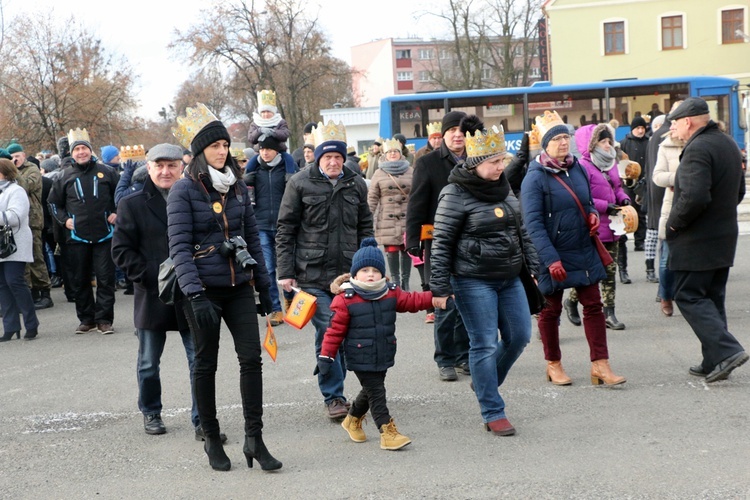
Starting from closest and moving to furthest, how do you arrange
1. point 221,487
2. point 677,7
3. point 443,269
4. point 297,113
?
point 221,487 → point 443,269 → point 677,7 → point 297,113

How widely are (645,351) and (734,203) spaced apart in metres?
1.61

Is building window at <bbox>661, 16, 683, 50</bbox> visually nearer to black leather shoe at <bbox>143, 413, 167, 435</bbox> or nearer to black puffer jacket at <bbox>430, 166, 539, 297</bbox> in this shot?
black puffer jacket at <bbox>430, 166, 539, 297</bbox>

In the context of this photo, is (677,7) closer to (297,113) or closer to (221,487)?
(297,113)

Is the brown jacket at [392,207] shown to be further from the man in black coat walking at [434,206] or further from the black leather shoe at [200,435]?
the black leather shoe at [200,435]

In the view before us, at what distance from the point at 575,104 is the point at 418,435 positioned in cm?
2459

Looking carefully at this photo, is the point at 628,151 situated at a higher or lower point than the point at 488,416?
higher

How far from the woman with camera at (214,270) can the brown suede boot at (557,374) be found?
249 cm

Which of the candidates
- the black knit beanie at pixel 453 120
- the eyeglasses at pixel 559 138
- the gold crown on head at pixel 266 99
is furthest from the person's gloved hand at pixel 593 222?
the gold crown on head at pixel 266 99

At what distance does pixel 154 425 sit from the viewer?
6113 mm

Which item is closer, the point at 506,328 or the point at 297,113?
the point at 506,328

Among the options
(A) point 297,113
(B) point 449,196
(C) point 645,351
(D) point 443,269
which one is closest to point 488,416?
(D) point 443,269

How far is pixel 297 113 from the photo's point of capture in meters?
49.8

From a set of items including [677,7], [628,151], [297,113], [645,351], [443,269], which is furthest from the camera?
[297,113]

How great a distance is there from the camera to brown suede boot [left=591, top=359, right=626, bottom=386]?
259 inches
